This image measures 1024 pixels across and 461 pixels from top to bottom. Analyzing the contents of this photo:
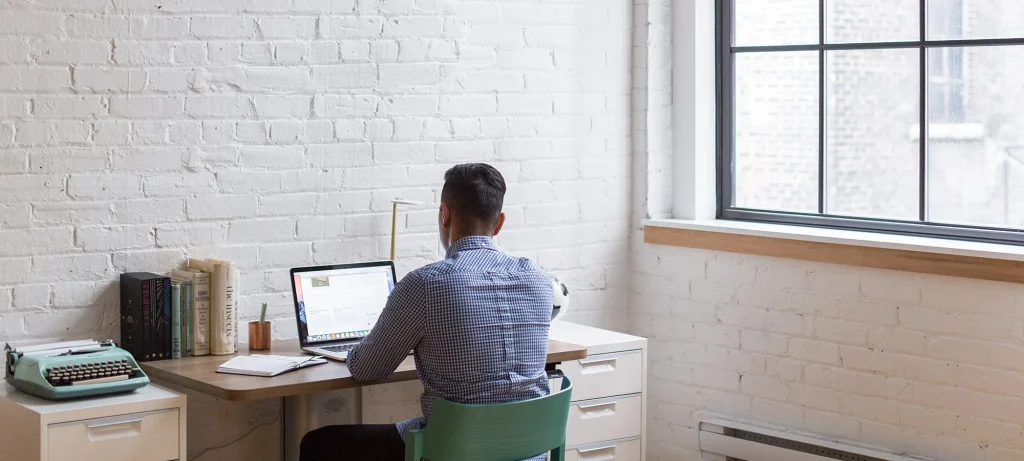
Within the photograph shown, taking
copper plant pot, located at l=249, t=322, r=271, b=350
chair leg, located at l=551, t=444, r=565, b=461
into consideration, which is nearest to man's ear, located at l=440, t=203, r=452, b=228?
chair leg, located at l=551, t=444, r=565, b=461

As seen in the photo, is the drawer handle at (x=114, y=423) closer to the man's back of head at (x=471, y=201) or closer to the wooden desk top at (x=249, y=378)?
the wooden desk top at (x=249, y=378)

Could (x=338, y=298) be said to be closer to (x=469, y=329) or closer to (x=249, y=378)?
(x=249, y=378)

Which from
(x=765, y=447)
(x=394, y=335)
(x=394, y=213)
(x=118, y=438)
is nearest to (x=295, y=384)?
(x=394, y=335)

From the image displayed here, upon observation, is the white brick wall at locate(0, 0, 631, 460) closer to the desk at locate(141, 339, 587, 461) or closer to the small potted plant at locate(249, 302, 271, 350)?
the small potted plant at locate(249, 302, 271, 350)

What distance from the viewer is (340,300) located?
11.6 feet

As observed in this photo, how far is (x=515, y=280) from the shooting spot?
2908 mm

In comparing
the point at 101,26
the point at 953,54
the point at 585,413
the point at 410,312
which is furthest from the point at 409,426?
the point at 953,54

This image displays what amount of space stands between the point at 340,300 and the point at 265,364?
1.44ft

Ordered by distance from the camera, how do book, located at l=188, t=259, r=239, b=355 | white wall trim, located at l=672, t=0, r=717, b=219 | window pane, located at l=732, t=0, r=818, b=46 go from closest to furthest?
book, located at l=188, t=259, r=239, b=355
window pane, located at l=732, t=0, r=818, b=46
white wall trim, located at l=672, t=0, r=717, b=219

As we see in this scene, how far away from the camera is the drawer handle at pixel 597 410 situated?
379 cm

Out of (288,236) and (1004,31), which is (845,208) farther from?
(288,236)

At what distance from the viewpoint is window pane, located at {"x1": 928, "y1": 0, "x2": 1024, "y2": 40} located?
366cm

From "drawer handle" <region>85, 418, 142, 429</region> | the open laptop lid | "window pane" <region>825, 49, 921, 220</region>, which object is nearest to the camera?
"drawer handle" <region>85, 418, 142, 429</region>

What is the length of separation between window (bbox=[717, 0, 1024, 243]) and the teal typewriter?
234 cm
